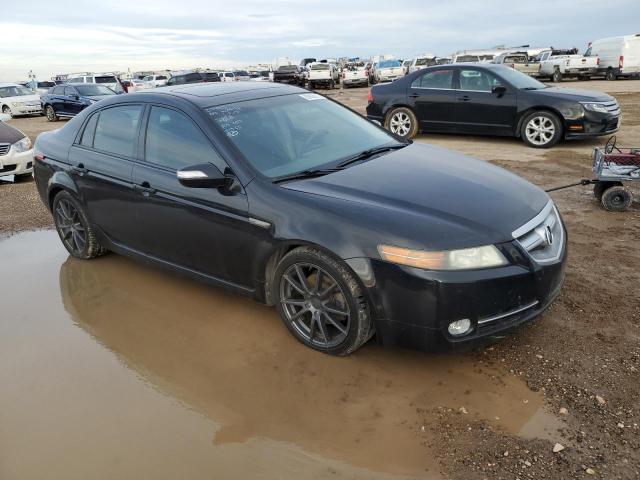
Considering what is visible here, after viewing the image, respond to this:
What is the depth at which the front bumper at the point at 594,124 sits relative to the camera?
9.18m

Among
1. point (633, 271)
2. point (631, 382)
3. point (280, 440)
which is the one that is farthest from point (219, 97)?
point (633, 271)

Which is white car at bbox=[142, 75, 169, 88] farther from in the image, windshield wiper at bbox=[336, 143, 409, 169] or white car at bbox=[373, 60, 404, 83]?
windshield wiper at bbox=[336, 143, 409, 169]

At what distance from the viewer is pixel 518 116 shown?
9.79 m

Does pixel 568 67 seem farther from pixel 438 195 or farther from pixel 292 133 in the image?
pixel 438 195

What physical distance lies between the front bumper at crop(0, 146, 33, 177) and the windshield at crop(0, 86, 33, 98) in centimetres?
1742

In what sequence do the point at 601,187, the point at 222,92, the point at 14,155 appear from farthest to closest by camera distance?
the point at 14,155 → the point at 601,187 → the point at 222,92

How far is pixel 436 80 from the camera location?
1066 centimetres

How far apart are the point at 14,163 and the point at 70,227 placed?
526 cm

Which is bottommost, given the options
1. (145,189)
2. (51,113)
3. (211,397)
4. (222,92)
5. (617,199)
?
(211,397)

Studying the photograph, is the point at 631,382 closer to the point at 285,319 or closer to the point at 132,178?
the point at 285,319

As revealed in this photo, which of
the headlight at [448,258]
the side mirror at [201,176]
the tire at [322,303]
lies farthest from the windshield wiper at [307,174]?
the headlight at [448,258]

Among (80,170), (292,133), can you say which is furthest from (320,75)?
(292,133)

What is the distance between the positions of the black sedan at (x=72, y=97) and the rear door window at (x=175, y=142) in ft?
54.2

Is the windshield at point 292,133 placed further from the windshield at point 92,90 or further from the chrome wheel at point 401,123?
the windshield at point 92,90
